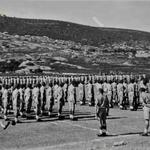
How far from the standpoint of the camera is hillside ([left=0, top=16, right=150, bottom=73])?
93.5 meters

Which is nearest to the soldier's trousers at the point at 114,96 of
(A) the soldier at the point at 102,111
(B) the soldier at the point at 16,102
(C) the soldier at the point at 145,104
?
(B) the soldier at the point at 16,102

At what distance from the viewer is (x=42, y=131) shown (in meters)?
14.2

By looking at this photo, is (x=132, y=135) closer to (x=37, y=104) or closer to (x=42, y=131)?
(x=42, y=131)

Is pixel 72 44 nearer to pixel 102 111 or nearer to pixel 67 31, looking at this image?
pixel 67 31

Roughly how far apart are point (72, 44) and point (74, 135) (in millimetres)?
124098

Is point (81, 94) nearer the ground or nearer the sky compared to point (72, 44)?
nearer the ground

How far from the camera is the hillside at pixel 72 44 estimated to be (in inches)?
3680

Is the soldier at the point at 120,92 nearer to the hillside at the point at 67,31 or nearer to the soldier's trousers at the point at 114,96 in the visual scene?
the soldier's trousers at the point at 114,96

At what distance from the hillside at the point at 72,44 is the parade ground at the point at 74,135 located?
52.9 metres

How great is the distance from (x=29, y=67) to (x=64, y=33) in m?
98.8

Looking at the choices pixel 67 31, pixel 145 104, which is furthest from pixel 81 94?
pixel 67 31

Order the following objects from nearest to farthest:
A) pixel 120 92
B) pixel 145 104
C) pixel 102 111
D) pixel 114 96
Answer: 1. pixel 145 104
2. pixel 102 111
3. pixel 120 92
4. pixel 114 96

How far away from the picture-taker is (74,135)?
13.1 m

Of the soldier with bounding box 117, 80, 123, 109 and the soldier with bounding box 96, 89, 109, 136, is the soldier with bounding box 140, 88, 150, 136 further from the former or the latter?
the soldier with bounding box 117, 80, 123, 109
